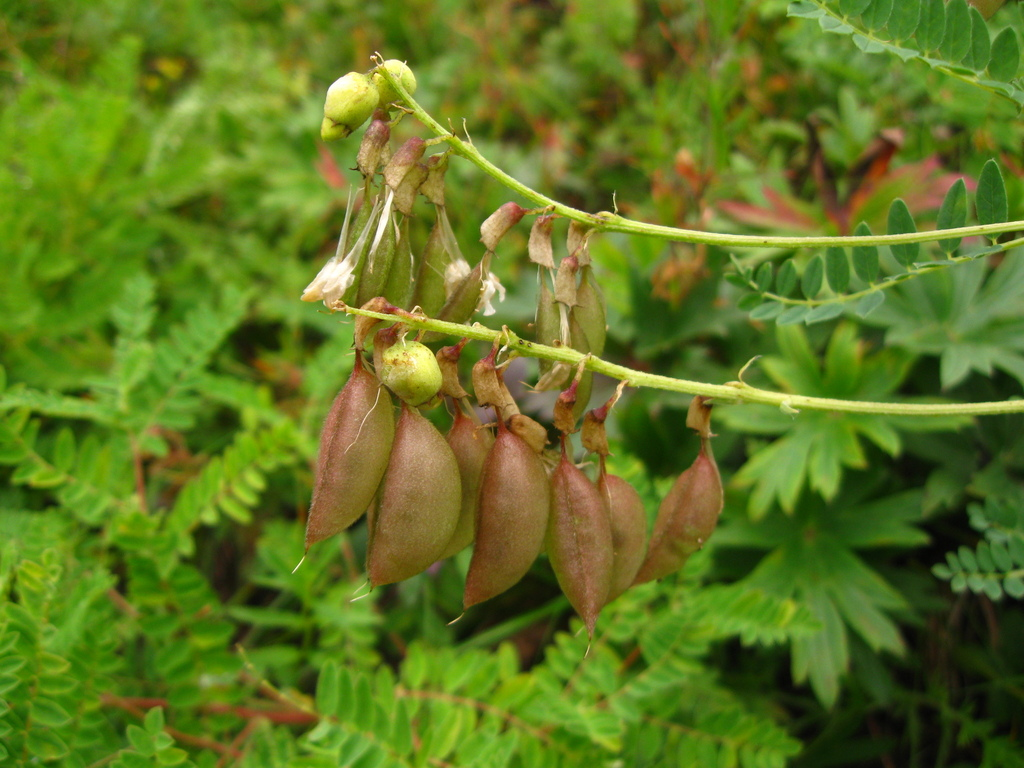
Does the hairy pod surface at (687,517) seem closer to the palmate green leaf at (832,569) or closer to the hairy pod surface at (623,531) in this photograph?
the hairy pod surface at (623,531)

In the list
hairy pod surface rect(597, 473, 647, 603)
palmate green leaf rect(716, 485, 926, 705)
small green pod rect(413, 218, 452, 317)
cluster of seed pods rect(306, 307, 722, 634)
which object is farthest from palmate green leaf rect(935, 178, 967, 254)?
palmate green leaf rect(716, 485, 926, 705)

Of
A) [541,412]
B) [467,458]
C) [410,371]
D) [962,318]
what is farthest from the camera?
[541,412]

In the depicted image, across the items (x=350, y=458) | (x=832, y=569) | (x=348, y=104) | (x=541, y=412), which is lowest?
(x=832, y=569)

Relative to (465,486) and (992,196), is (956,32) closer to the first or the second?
(992,196)

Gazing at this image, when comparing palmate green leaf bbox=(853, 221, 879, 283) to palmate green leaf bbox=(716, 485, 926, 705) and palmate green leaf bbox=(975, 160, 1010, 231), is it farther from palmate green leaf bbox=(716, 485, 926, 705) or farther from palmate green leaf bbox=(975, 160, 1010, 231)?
palmate green leaf bbox=(716, 485, 926, 705)

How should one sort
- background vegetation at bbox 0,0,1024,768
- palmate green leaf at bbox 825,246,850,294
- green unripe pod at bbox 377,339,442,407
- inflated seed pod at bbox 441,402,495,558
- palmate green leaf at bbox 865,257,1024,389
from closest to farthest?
green unripe pod at bbox 377,339,442,407 < inflated seed pod at bbox 441,402,495,558 < palmate green leaf at bbox 825,246,850,294 < background vegetation at bbox 0,0,1024,768 < palmate green leaf at bbox 865,257,1024,389

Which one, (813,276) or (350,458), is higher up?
(813,276)

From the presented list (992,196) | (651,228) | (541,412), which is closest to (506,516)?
(651,228)
